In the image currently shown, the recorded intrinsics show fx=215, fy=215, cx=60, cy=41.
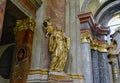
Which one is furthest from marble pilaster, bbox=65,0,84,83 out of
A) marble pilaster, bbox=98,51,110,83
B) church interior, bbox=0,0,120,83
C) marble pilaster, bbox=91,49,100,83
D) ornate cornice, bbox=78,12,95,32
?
marble pilaster, bbox=98,51,110,83

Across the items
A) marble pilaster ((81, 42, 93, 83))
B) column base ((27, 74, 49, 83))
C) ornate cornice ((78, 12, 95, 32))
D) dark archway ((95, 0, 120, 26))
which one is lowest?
column base ((27, 74, 49, 83))

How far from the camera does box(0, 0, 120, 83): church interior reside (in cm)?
541

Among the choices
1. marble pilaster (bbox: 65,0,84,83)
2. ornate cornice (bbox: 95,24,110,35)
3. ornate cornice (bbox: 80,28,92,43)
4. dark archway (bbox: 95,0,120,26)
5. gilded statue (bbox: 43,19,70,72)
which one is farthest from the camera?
dark archway (bbox: 95,0,120,26)

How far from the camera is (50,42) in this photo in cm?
575

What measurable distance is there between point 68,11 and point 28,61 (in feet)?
8.86

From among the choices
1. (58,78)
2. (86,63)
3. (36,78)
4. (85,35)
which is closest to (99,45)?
(85,35)

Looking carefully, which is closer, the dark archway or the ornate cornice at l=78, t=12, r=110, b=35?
the ornate cornice at l=78, t=12, r=110, b=35

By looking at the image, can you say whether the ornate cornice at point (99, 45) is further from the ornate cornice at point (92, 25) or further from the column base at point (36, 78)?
the column base at point (36, 78)

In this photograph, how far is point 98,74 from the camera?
8.23 m

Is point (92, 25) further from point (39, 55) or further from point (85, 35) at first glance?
A: point (39, 55)

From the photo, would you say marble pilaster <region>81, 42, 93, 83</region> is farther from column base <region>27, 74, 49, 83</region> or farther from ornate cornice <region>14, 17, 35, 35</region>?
ornate cornice <region>14, 17, 35, 35</region>

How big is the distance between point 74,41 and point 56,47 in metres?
1.35

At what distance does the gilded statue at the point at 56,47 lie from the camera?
223 inches

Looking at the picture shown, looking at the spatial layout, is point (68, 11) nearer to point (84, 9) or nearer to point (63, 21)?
point (63, 21)
